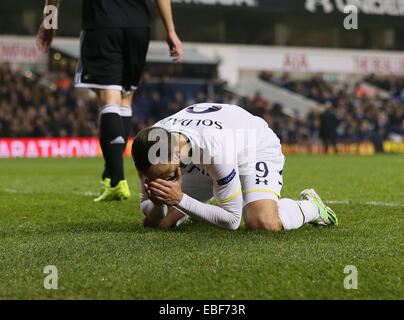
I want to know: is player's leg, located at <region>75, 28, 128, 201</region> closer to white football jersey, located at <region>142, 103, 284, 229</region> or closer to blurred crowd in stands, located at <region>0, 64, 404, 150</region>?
white football jersey, located at <region>142, 103, 284, 229</region>

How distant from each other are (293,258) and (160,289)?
2.35 ft

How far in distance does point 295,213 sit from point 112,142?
1992 mm

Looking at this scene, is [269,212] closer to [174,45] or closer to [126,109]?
[174,45]

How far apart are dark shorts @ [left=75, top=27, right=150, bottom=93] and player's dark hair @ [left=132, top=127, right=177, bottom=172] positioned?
2.17m

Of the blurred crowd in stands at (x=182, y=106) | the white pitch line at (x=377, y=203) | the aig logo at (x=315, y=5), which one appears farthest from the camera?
the aig logo at (x=315, y=5)

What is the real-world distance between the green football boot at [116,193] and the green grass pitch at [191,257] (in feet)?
1.37

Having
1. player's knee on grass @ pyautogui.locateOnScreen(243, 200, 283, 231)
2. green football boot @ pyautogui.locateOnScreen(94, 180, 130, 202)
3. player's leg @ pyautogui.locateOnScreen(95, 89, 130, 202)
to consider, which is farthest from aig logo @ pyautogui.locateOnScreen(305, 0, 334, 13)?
player's knee on grass @ pyautogui.locateOnScreen(243, 200, 283, 231)

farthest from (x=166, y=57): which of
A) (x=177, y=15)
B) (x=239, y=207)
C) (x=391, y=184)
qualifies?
(x=239, y=207)

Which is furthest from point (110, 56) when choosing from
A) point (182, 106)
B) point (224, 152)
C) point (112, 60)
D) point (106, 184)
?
point (182, 106)

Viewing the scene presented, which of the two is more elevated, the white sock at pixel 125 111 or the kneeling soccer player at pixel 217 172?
the white sock at pixel 125 111

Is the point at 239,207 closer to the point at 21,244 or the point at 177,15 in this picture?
the point at 21,244

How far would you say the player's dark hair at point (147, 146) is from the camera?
11.0 ft

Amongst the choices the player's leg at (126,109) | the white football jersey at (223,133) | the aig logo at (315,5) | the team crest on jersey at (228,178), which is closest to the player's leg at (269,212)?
the white football jersey at (223,133)

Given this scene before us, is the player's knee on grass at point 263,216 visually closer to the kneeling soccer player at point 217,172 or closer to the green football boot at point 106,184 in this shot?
the kneeling soccer player at point 217,172
